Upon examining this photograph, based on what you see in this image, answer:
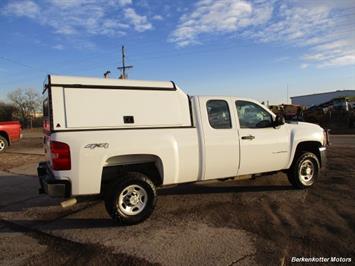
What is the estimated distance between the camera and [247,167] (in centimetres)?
727

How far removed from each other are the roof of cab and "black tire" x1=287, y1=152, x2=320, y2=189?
3.17m

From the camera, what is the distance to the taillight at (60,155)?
5520 mm

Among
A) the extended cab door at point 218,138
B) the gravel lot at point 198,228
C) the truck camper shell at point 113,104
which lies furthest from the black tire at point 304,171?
the truck camper shell at point 113,104

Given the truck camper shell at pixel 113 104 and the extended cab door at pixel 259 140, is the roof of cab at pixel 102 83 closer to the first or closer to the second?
the truck camper shell at pixel 113 104

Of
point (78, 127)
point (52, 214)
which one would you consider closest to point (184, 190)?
point (52, 214)

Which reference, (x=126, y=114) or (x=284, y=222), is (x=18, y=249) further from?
(x=284, y=222)

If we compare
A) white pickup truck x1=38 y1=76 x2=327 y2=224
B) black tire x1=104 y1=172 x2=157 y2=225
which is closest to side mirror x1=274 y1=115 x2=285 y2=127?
white pickup truck x1=38 y1=76 x2=327 y2=224

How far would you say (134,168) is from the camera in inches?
251

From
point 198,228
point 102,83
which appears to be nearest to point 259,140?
point 198,228

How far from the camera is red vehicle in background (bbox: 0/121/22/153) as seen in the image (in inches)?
698

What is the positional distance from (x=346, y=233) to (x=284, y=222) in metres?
0.88

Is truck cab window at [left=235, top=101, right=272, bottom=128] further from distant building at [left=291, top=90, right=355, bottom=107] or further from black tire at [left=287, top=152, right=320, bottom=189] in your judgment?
distant building at [left=291, top=90, right=355, bottom=107]

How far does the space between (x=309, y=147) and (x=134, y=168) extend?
4.11m

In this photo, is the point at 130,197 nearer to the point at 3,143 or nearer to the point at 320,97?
the point at 3,143
